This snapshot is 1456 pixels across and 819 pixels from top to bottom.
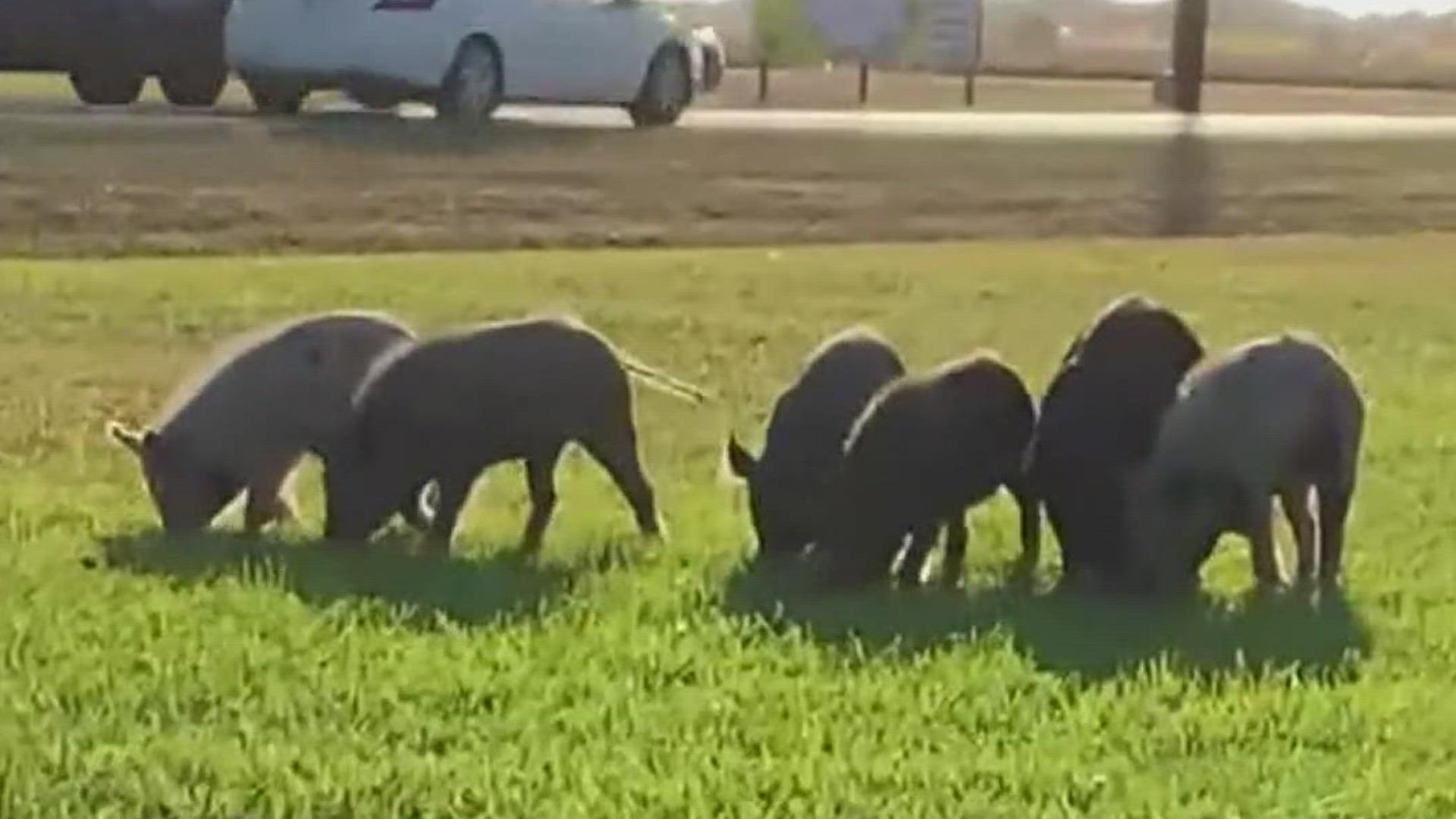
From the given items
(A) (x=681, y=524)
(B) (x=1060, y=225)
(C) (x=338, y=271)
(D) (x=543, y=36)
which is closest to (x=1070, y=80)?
(D) (x=543, y=36)

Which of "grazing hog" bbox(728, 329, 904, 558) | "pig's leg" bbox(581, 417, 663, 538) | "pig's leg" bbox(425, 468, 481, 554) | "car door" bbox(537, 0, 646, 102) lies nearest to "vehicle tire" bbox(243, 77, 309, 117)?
"car door" bbox(537, 0, 646, 102)

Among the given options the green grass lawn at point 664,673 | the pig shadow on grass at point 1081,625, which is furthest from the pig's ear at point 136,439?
the pig shadow on grass at point 1081,625

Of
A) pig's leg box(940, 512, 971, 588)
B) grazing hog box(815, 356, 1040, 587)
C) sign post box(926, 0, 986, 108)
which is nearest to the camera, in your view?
grazing hog box(815, 356, 1040, 587)

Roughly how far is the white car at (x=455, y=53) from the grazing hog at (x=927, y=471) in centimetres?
1958

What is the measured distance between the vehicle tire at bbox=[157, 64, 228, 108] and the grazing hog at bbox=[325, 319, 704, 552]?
2149 centimetres

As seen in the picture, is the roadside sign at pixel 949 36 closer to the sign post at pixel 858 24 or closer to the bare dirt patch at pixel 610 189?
the sign post at pixel 858 24

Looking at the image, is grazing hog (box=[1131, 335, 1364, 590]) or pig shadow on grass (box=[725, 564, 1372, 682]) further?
grazing hog (box=[1131, 335, 1364, 590])

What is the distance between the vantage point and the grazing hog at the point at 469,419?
1134 centimetres

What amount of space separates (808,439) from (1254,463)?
164 centimetres

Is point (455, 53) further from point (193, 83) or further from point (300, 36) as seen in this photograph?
point (193, 83)

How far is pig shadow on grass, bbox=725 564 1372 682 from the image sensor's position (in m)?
9.33

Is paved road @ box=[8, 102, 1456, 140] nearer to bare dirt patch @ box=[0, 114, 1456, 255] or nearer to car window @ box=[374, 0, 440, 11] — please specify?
bare dirt patch @ box=[0, 114, 1456, 255]

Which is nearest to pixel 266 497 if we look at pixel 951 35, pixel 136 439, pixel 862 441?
pixel 136 439

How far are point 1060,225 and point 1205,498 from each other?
16.4 metres
